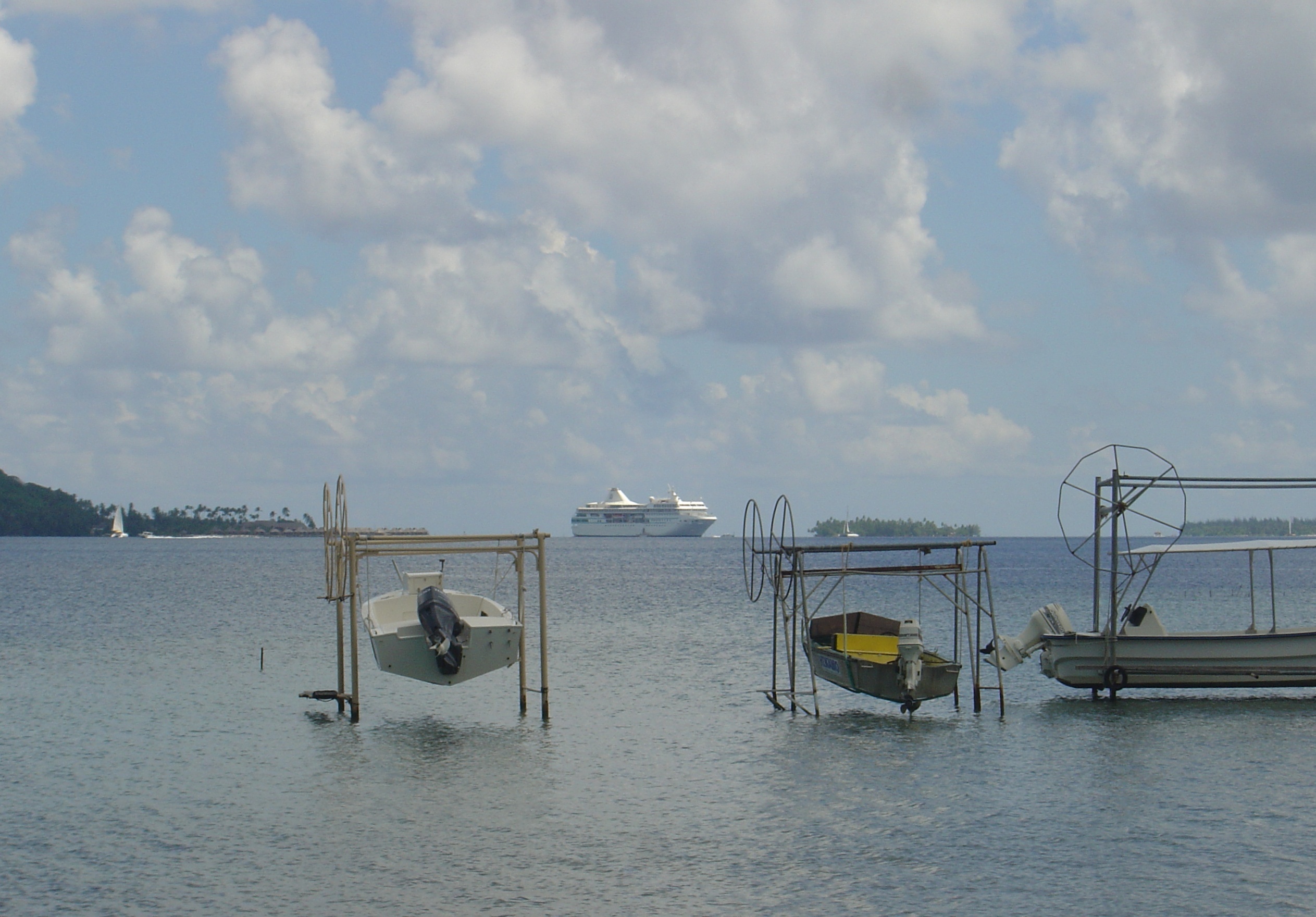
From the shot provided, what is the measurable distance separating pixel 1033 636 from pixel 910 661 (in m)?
Result: 5.17

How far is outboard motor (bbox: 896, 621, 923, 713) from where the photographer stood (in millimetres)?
25422

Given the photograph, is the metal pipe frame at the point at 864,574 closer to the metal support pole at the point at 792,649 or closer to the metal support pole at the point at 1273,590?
the metal support pole at the point at 792,649

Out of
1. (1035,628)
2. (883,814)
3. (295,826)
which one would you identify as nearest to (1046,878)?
(883,814)

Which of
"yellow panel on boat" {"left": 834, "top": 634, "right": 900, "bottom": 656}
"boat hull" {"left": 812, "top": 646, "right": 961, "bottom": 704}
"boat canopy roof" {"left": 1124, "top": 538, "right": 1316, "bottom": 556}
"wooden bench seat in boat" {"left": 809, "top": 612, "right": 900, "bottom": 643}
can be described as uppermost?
"boat canopy roof" {"left": 1124, "top": 538, "right": 1316, "bottom": 556}

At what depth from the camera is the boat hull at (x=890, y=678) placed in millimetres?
25750

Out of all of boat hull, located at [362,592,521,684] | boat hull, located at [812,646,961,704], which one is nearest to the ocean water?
boat hull, located at [812,646,961,704]

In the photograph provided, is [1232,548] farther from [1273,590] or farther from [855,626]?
[855,626]

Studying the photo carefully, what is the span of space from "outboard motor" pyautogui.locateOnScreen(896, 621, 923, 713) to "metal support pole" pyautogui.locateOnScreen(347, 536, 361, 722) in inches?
427

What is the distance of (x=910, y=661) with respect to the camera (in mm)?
25469

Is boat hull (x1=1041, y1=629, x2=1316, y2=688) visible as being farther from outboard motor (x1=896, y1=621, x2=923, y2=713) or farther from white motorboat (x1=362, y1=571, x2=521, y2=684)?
white motorboat (x1=362, y1=571, x2=521, y2=684)

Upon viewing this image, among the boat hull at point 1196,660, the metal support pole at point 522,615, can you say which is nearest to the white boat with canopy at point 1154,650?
the boat hull at point 1196,660

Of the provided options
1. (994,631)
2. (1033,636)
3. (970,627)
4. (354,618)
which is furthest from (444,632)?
(1033,636)

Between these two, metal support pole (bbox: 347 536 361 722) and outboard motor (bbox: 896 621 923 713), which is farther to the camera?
metal support pole (bbox: 347 536 361 722)

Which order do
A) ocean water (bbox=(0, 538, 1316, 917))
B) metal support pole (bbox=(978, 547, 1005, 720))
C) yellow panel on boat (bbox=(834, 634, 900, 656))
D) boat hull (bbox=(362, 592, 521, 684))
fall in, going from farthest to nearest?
1. yellow panel on boat (bbox=(834, 634, 900, 656))
2. boat hull (bbox=(362, 592, 521, 684))
3. metal support pole (bbox=(978, 547, 1005, 720))
4. ocean water (bbox=(0, 538, 1316, 917))
